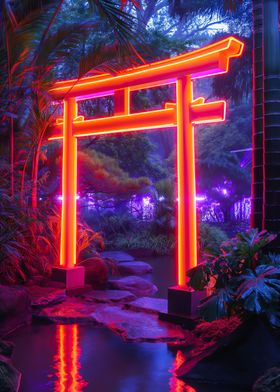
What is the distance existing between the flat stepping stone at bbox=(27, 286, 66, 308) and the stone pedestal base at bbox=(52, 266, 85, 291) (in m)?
0.22

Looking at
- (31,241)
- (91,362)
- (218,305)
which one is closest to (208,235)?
(31,241)

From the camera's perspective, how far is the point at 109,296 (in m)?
6.97

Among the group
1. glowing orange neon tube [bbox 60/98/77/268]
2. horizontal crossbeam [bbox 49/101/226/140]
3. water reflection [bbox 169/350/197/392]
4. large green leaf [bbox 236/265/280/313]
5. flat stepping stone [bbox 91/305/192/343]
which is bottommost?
water reflection [bbox 169/350/197/392]

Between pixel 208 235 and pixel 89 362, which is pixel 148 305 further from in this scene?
pixel 208 235

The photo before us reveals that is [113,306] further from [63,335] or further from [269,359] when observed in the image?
[269,359]

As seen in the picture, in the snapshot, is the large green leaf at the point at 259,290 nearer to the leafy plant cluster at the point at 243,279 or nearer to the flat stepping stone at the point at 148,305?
the leafy plant cluster at the point at 243,279

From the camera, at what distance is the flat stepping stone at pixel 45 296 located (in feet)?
20.9

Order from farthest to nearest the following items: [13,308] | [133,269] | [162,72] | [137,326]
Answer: [133,269]
[162,72]
[13,308]
[137,326]

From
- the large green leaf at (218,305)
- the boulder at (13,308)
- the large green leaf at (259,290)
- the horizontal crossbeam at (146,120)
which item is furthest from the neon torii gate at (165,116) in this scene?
the large green leaf at (259,290)

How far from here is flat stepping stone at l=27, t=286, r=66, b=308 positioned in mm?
6386

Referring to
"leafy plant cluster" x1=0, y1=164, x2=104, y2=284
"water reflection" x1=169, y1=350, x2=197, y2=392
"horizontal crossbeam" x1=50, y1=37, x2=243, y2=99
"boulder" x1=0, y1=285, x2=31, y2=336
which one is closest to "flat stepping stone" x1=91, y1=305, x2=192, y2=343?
"water reflection" x1=169, y1=350, x2=197, y2=392

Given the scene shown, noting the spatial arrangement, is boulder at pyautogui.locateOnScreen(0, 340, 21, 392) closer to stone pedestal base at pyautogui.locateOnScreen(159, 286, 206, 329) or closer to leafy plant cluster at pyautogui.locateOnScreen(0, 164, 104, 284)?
stone pedestal base at pyautogui.locateOnScreen(159, 286, 206, 329)

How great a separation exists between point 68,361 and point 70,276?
285 centimetres

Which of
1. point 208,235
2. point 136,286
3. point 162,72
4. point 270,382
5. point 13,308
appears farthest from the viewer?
point 208,235
